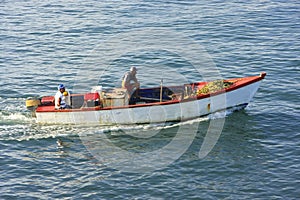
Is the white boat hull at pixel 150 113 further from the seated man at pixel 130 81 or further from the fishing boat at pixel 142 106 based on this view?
the seated man at pixel 130 81

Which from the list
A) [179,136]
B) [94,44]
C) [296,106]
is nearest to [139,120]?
[179,136]

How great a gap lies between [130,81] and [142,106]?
5.88 ft

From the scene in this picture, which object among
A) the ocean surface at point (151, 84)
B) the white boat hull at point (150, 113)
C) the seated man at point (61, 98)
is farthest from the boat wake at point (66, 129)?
the seated man at point (61, 98)

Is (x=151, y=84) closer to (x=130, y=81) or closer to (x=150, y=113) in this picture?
(x=130, y=81)

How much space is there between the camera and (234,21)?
40.3m

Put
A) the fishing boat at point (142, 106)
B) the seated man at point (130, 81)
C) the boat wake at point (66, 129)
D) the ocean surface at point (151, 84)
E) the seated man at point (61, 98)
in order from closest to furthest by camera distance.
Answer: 1. the ocean surface at point (151, 84)
2. the boat wake at point (66, 129)
3. the fishing boat at point (142, 106)
4. the seated man at point (61, 98)
5. the seated man at point (130, 81)

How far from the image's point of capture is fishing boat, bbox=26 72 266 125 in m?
24.4

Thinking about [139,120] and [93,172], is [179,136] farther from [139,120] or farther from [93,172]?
[93,172]

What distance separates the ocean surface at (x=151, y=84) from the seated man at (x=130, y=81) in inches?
71.2

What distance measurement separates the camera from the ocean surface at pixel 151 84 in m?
20.5

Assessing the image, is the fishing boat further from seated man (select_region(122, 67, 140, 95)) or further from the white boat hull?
seated man (select_region(122, 67, 140, 95))

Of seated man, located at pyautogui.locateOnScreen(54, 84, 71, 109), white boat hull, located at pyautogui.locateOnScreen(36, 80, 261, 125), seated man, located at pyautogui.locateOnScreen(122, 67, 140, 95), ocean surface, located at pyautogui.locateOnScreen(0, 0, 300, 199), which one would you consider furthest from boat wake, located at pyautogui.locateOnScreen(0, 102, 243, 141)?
seated man, located at pyautogui.locateOnScreen(122, 67, 140, 95)

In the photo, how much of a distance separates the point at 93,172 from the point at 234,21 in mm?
22193

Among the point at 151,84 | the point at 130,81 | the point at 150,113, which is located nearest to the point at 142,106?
the point at 150,113
